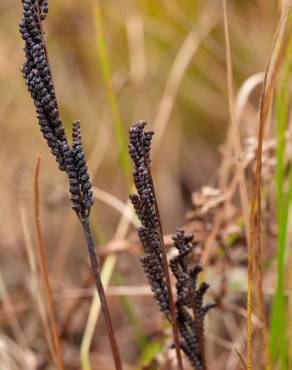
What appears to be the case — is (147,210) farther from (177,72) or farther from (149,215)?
(177,72)

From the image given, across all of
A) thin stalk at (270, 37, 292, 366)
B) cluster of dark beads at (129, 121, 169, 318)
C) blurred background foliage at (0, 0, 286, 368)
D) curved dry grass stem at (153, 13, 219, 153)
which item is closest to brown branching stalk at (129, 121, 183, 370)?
cluster of dark beads at (129, 121, 169, 318)

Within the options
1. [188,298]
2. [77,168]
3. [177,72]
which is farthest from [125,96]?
[77,168]

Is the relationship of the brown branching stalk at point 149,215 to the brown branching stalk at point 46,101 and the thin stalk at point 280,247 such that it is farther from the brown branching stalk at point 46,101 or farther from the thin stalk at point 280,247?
the thin stalk at point 280,247

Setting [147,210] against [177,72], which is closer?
[147,210]

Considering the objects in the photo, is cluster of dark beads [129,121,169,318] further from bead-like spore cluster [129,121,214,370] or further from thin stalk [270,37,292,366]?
thin stalk [270,37,292,366]

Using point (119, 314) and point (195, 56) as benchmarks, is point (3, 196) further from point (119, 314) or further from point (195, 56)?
point (195, 56)
